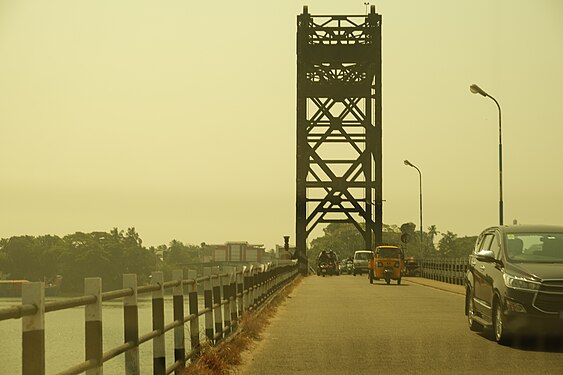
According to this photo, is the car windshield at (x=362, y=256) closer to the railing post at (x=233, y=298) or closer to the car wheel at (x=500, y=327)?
the railing post at (x=233, y=298)

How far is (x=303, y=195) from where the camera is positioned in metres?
80.2

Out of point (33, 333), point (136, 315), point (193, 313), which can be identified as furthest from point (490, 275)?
point (33, 333)

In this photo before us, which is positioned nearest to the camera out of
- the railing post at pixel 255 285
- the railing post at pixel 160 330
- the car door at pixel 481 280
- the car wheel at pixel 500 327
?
the railing post at pixel 160 330

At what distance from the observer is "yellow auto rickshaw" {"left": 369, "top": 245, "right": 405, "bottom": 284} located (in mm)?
53844

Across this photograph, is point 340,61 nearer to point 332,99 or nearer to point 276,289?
point 332,99

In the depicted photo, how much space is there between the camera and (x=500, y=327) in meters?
17.1

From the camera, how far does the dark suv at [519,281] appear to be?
1630 cm

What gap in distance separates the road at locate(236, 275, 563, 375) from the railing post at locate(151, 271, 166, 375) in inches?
97.4

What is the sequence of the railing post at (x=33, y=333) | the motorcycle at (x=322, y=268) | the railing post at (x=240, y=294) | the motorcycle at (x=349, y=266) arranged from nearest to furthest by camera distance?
the railing post at (x=33, y=333) < the railing post at (x=240, y=294) < the motorcycle at (x=322, y=268) < the motorcycle at (x=349, y=266)

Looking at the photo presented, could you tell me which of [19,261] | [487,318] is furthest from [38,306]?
[19,261]

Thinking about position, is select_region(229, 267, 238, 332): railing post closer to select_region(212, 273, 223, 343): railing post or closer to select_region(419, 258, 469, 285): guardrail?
select_region(212, 273, 223, 343): railing post

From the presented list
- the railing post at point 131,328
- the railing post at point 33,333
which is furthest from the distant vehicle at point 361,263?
the railing post at point 33,333

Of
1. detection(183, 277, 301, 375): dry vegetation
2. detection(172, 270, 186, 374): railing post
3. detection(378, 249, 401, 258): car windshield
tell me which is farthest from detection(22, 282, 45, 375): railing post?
detection(378, 249, 401, 258): car windshield

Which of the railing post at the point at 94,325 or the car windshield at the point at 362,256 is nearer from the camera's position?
the railing post at the point at 94,325
